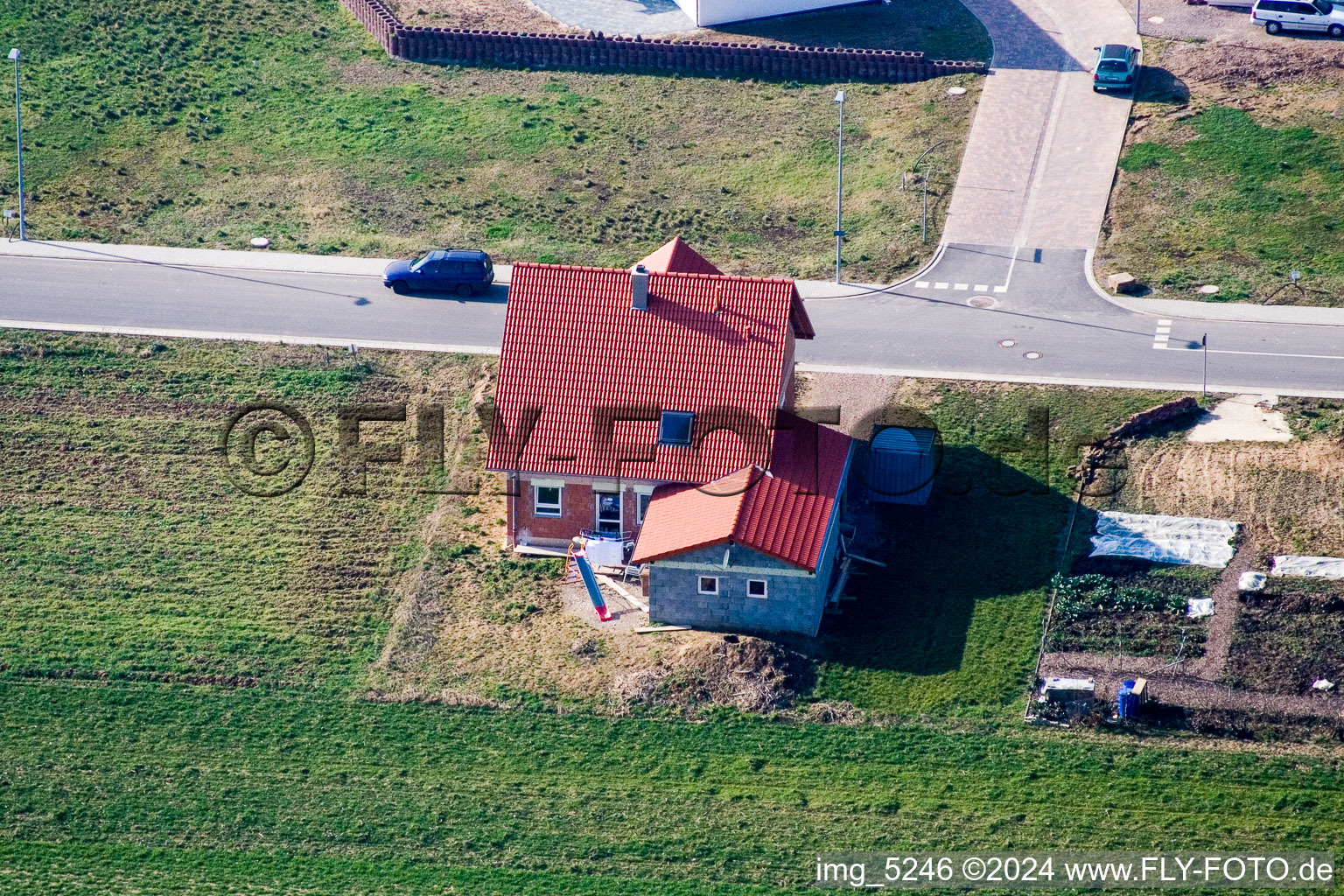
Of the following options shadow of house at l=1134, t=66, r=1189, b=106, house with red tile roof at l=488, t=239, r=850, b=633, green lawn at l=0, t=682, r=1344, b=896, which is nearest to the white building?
shadow of house at l=1134, t=66, r=1189, b=106

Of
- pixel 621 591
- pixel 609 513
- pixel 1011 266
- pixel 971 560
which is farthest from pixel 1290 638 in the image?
pixel 1011 266

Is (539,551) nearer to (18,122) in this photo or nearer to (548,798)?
(548,798)

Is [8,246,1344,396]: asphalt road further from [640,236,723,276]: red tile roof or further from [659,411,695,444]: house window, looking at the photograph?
[659,411,695,444]: house window

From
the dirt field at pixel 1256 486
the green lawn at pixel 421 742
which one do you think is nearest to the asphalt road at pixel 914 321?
the dirt field at pixel 1256 486

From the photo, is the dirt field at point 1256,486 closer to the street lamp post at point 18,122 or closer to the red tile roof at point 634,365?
the red tile roof at point 634,365

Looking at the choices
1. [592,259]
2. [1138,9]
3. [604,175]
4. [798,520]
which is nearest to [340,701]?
[798,520]

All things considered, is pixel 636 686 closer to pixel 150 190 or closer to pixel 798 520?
pixel 798 520
